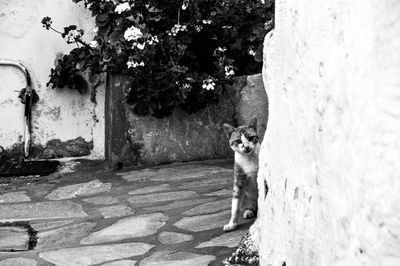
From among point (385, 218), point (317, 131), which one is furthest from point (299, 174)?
point (385, 218)

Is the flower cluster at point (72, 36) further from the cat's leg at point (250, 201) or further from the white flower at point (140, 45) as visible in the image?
the cat's leg at point (250, 201)

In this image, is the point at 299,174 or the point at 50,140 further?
the point at 50,140

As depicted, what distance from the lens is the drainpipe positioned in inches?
323

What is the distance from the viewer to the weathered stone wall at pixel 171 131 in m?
7.63

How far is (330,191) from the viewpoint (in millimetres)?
2199

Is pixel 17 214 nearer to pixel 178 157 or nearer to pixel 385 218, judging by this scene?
pixel 178 157

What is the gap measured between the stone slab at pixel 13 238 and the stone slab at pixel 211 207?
1.22 meters

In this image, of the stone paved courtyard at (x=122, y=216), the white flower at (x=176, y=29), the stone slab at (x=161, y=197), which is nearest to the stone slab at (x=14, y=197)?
the stone paved courtyard at (x=122, y=216)

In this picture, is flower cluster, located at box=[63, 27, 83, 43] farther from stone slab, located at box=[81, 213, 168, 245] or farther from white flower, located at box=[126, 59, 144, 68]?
stone slab, located at box=[81, 213, 168, 245]

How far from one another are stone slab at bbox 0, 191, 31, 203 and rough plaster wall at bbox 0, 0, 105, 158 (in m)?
1.59

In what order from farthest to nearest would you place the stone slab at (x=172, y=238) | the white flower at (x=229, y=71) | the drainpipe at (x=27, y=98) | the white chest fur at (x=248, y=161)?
the drainpipe at (x=27, y=98), the white flower at (x=229, y=71), the white chest fur at (x=248, y=161), the stone slab at (x=172, y=238)

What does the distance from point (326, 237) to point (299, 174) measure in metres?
0.43

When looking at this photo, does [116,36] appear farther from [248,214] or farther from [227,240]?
[227,240]

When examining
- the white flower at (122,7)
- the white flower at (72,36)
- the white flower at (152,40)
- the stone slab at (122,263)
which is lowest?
the stone slab at (122,263)
